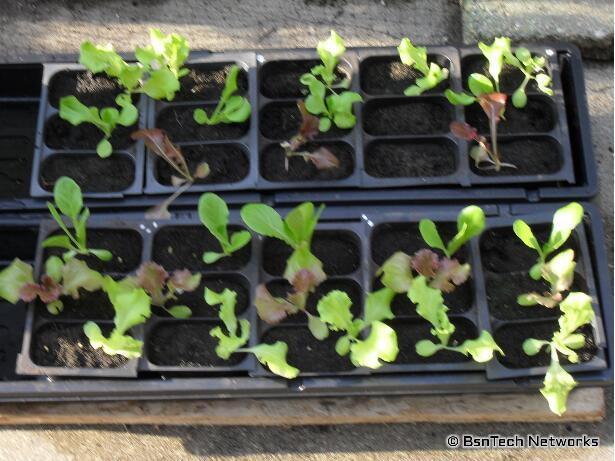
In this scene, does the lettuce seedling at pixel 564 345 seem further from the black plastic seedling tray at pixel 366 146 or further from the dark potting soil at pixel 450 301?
the black plastic seedling tray at pixel 366 146

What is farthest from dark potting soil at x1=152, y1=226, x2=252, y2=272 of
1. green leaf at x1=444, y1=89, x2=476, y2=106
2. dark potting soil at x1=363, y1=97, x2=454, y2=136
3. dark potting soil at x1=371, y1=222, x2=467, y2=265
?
green leaf at x1=444, y1=89, x2=476, y2=106

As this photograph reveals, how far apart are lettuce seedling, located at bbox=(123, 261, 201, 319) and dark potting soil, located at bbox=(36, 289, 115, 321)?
81 millimetres

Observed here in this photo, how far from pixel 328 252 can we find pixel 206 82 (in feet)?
1.41

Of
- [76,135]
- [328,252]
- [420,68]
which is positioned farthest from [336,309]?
[76,135]

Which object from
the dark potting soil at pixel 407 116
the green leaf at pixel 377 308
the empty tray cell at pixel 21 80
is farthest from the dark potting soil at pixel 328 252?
the empty tray cell at pixel 21 80

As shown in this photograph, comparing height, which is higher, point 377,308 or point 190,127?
point 190,127

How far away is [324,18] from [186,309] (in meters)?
0.83

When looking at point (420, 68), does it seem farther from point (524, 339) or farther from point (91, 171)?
point (91, 171)

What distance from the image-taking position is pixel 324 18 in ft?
5.46

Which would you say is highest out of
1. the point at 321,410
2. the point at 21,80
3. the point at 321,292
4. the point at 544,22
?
the point at 544,22

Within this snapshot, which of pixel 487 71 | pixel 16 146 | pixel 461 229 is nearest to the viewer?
pixel 461 229

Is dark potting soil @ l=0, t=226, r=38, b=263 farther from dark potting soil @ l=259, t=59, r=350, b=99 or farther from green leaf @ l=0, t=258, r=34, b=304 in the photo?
dark potting soil @ l=259, t=59, r=350, b=99

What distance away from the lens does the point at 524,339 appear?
1.19m

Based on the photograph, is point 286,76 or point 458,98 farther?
point 286,76
